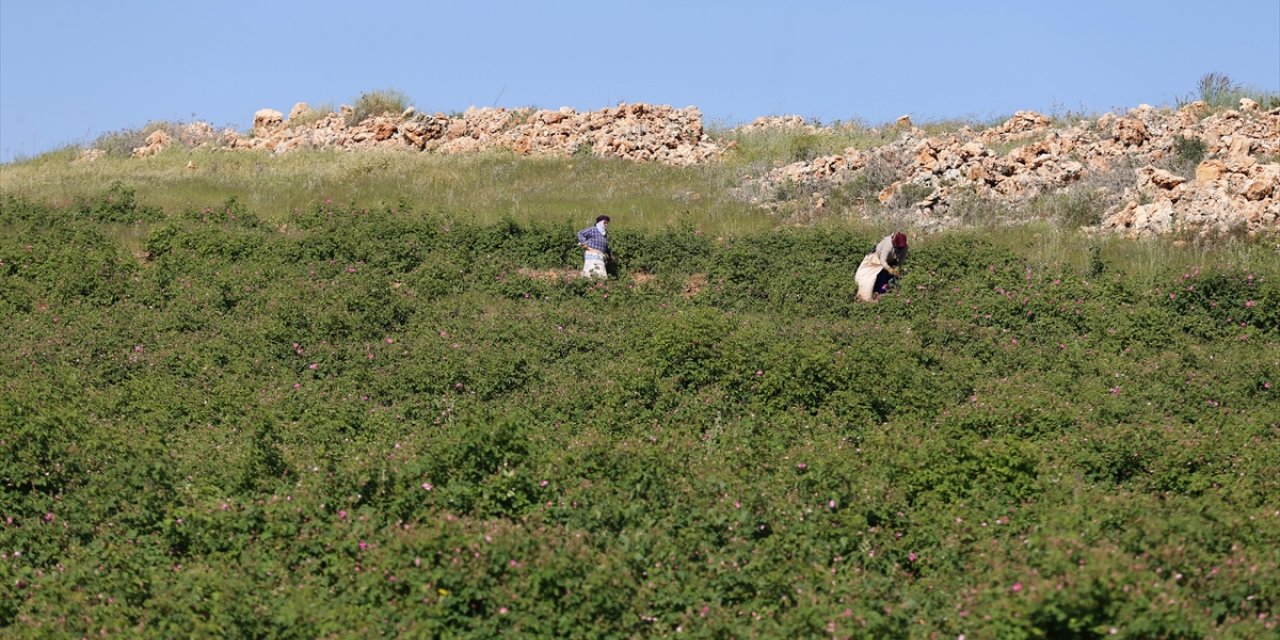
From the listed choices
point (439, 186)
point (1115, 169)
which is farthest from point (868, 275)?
point (439, 186)

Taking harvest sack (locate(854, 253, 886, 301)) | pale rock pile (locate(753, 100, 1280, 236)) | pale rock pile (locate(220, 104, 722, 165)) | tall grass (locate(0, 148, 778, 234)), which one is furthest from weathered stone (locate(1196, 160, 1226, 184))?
pale rock pile (locate(220, 104, 722, 165))

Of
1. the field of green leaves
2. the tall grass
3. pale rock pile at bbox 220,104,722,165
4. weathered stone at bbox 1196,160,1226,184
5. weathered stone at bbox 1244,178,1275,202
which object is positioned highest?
pale rock pile at bbox 220,104,722,165

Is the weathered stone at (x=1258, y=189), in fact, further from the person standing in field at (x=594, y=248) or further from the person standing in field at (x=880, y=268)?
the person standing in field at (x=594, y=248)

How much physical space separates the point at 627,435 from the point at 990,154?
38.9 feet

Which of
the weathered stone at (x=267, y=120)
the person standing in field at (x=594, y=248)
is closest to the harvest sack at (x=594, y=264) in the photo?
the person standing in field at (x=594, y=248)

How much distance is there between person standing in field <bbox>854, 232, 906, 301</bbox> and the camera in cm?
1683

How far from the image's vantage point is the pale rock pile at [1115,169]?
60.5 feet

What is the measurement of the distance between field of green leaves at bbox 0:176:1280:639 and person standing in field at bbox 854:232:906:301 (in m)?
0.31

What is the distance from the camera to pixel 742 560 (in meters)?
8.95

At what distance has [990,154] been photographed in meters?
21.7

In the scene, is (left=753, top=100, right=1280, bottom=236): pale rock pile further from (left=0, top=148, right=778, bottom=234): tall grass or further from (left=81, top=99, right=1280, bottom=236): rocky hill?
(left=0, top=148, right=778, bottom=234): tall grass

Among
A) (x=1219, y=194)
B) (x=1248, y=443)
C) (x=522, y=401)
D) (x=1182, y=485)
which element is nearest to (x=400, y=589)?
(x=522, y=401)

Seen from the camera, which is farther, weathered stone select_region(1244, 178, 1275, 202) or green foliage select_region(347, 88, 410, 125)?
green foliage select_region(347, 88, 410, 125)

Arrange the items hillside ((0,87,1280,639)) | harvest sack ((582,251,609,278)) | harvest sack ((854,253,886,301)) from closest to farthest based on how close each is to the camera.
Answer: hillside ((0,87,1280,639)) < harvest sack ((854,253,886,301)) < harvest sack ((582,251,609,278))
